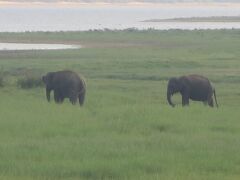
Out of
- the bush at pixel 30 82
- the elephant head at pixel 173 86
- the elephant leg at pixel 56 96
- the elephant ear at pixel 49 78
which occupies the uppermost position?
the elephant ear at pixel 49 78

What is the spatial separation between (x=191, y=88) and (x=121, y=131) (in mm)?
6232

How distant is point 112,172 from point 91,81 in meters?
17.7

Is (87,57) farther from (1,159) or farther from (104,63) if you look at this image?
(1,159)

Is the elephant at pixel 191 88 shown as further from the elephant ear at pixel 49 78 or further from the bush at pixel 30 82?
the bush at pixel 30 82

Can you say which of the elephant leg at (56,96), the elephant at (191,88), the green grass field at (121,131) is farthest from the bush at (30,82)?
the elephant at (191,88)

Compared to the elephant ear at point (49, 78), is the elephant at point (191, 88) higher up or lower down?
lower down

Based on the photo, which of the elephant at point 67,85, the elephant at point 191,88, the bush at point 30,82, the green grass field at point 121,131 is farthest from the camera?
the bush at point 30,82

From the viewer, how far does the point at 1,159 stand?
529 inches

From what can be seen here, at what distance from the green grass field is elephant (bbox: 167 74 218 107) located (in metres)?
0.38

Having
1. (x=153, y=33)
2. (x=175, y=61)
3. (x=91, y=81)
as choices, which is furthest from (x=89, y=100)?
(x=153, y=33)

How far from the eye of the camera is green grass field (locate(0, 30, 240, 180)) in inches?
508

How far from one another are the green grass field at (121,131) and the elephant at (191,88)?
38cm

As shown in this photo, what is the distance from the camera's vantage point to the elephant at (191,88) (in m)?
22.6

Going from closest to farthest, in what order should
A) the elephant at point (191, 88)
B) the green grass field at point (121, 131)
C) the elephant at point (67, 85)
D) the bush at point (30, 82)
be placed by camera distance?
the green grass field at point (121, 131), the elephant at point (67, 85), the elephant at point (191, 88), the bush at point (30, 82)
